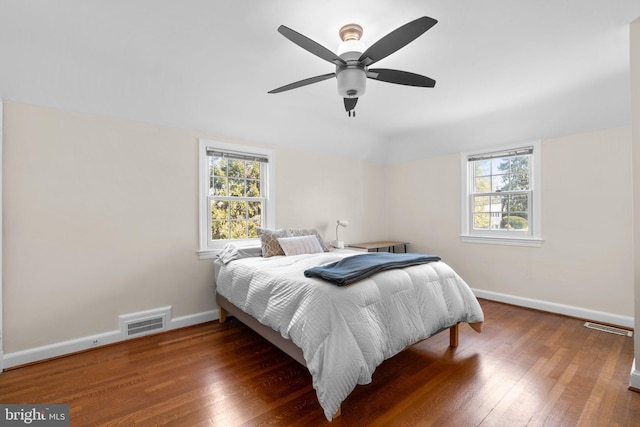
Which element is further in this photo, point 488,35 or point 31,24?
point 488,35

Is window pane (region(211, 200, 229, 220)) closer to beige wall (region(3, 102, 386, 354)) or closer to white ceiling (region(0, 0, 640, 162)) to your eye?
beige wall (region(3, 102, 386, 354))

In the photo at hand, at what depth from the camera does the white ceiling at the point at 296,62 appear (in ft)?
6.11

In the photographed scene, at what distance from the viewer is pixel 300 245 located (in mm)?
3355

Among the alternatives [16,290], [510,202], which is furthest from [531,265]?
[16,290]

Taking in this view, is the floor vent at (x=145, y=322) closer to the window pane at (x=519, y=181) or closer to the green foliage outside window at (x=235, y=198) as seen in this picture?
the green foliage outside window at (x=235, y=198)

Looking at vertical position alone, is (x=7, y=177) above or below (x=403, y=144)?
below

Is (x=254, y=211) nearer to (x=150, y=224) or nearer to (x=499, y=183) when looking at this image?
(x=150, y=224)

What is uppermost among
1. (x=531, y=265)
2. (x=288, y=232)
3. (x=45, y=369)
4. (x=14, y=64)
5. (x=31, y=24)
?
(x=31, y=24)

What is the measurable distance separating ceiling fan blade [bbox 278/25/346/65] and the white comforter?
4.76ft

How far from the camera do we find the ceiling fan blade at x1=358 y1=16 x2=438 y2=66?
1.53 metres

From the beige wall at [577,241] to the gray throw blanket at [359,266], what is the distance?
1877 millimetres

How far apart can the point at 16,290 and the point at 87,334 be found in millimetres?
641

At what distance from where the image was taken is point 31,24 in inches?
75.6

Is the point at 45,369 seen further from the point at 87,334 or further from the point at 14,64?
the point at 14,64
